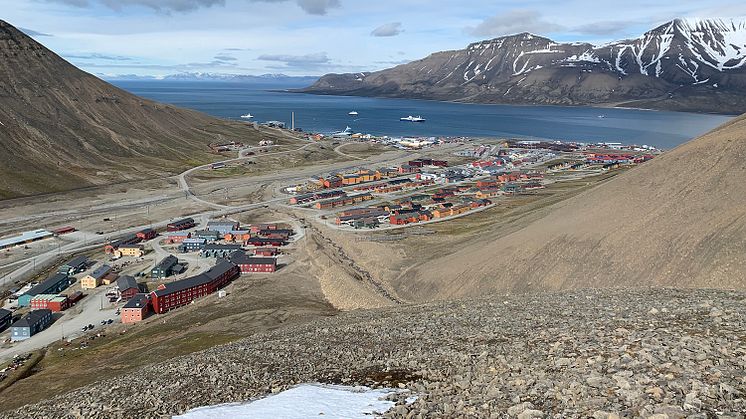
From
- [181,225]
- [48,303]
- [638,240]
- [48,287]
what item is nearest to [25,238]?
[181,225]

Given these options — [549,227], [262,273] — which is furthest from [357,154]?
[549,227]

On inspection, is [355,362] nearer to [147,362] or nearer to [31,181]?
[147,362]

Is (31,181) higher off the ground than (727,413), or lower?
lower

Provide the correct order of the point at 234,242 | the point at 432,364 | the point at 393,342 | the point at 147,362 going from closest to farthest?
the point at 432,364
the point at 393,342
the point at 147,362
the point at 234,242

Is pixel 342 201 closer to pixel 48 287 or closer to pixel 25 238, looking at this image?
pixel 25 238

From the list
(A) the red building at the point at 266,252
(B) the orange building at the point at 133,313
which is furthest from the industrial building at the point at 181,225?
(B) the orange building at the point at 133,313

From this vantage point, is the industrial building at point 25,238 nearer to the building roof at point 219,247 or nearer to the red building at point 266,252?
the building roof at point 219,247
